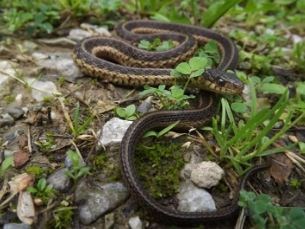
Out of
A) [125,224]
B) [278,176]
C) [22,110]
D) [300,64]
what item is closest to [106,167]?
[125,224]

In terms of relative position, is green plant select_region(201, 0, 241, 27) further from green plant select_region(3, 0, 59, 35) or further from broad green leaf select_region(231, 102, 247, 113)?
green plant select_region(3, 0, 59, 35)

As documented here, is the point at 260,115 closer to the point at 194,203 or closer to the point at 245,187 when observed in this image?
the point at 245,187

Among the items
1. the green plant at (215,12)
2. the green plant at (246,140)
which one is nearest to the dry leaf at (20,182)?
→ the green plant at (246,140)

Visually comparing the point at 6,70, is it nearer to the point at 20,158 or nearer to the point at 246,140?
the point at 20,158

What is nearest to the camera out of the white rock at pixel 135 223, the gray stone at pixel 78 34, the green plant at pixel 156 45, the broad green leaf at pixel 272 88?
the white rock at pixel 135 223

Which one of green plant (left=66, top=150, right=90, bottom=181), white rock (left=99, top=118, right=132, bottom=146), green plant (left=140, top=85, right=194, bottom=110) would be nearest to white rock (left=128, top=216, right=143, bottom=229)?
green plant (left=66, top=150, right=90, bottom=181)

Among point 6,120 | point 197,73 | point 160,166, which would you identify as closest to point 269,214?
point 160,166

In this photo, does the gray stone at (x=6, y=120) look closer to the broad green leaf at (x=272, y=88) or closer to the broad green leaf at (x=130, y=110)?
the broad green leaf at (x=130, y=110)
